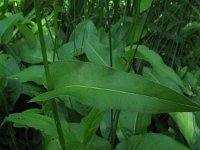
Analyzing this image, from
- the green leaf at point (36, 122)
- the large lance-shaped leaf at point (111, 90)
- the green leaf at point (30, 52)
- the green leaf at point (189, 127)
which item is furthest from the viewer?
the green leaf at point (30, 52)

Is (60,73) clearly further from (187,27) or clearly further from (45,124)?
(187,27)

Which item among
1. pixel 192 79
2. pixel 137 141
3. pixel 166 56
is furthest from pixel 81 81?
pixel 166 56

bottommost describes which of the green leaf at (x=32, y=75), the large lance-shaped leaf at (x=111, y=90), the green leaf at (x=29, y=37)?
the green leaf at (x=32, y=75)

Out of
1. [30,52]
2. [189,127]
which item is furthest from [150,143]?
[30,52]

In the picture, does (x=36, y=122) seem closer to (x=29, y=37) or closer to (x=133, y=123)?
(x=133, y=123)

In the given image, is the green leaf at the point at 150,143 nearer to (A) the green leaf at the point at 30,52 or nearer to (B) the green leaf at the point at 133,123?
(B) the green leaf at the point at 133,123

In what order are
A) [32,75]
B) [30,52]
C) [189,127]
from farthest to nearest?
1. [30,52]
2. [32,75]
3. [189,127]

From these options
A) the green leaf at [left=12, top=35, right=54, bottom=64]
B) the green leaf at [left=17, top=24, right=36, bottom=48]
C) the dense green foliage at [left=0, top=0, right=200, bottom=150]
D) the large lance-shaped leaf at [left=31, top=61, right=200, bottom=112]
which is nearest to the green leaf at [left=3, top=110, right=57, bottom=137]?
the dense green foliage at [left=0, top=0, right=200, bottom=150]

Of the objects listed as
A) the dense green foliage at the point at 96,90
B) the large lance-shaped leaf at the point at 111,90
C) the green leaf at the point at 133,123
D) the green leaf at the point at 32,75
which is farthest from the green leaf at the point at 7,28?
the large lance-shaped leaf at the point at 111,90
